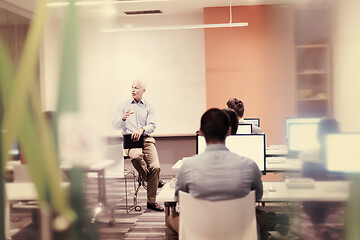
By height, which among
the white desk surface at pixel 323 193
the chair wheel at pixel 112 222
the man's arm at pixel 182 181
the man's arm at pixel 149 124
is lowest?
the chair wheel at pixel 112 222

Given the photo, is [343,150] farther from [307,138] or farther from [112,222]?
[112,222]

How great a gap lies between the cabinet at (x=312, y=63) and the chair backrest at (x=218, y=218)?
58 cm

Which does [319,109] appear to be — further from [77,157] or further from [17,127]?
[17,127]

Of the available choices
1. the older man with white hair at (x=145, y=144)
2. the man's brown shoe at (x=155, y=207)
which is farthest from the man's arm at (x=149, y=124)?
the man's brown shoe at (x=155, y=207)

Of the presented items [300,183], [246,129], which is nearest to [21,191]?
[300,183]

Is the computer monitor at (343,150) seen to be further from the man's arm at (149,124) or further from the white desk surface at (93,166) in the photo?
the man's arm at (149,124)

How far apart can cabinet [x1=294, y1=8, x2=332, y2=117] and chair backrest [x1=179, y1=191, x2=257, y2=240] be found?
0.58m

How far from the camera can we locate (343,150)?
157 centimetres

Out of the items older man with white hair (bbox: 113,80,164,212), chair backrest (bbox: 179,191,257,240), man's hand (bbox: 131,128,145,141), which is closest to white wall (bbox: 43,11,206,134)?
older man with white hair (bbox: 113,80,164,212)

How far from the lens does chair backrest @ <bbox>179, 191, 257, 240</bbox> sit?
1.83 metres

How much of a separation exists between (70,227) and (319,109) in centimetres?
100

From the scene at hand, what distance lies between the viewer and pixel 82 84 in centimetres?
145

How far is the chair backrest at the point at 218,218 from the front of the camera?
1834 mm

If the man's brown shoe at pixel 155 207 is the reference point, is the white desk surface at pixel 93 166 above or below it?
above
